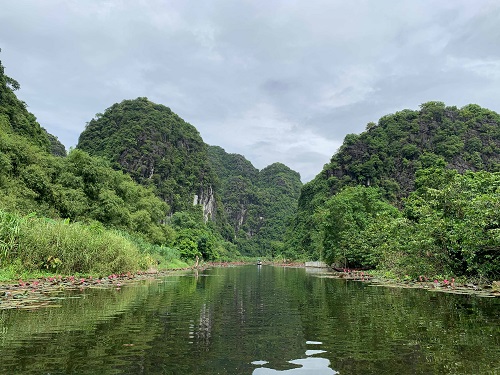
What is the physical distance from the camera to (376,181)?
61.4 m

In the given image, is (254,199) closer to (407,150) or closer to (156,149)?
(156,149)

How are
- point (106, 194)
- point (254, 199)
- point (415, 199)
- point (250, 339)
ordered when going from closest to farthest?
point (250, 339) → point (415, 199) → point (106, 194) → point (254, 199)

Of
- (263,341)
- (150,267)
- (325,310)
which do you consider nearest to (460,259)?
(325,310)

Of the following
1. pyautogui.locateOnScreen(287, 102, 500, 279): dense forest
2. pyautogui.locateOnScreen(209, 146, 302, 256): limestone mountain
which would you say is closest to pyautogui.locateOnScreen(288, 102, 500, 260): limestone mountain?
pyautogui.locateOnScreen(287, 102, 500, 279): dense forest

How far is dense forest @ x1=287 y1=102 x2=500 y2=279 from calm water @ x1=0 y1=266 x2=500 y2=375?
5.42m

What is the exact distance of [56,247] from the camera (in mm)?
13031

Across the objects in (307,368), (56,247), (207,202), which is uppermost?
(207,202)

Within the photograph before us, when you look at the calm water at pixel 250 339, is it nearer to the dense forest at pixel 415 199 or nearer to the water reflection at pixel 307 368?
the water reflection at pixel 307 368

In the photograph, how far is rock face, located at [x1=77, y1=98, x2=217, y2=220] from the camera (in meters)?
71.7

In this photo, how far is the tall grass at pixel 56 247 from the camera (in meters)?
11.6

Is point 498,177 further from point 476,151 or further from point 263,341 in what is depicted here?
point 476,151

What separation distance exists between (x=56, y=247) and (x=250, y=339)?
10.6 meters

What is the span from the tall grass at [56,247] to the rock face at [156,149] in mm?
52490

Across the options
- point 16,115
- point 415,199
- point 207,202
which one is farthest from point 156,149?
point 415,199
